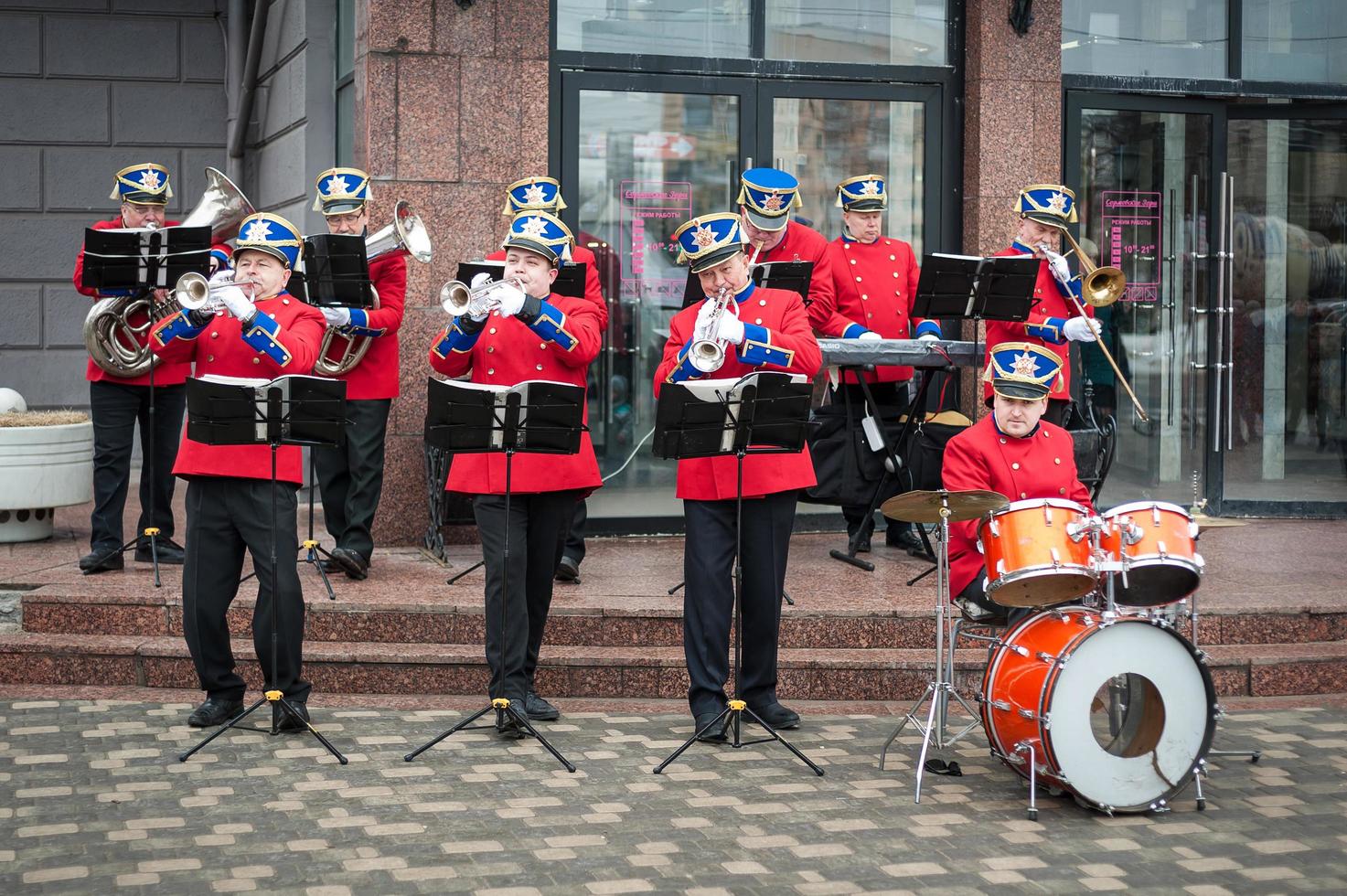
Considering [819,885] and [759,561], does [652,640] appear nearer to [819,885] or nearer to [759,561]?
[759,561]

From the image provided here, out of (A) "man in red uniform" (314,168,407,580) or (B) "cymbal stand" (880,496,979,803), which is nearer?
(B) "cymbal stand" (880,496,979,803)

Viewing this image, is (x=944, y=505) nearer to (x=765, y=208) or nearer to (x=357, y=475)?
(x=765, y=208)

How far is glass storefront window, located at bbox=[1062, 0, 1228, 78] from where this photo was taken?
35.7 ft

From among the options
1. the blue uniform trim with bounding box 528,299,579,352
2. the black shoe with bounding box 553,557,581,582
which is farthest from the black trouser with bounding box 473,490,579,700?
the black shoe with bounding box 553,557,581,582

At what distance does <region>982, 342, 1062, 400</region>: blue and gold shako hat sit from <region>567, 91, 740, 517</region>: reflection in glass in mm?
3880

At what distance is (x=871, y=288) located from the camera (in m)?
9.17

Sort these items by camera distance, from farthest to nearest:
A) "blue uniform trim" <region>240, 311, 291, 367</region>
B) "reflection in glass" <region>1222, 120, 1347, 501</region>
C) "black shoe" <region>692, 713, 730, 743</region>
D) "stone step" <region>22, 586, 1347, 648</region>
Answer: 1. "reflection in glass" <region>1222, 120, 1347, 501</region>
2. "stone step" <region>22, 586, 1347, 648</region>
3. "black shoe" <region>692, 713, 730, 743</region>
4. "blue uniform trim" <region>240, 311, 291, 367</region>

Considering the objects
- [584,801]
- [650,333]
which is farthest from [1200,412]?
[584,801]

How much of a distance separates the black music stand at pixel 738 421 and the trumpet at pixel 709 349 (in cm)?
12

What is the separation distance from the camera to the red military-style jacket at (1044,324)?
8.68 meters

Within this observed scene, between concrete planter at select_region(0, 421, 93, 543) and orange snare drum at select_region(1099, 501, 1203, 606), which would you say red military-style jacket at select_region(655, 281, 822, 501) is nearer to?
orange snare drum at select_region(1099, 501, 1203, 606)

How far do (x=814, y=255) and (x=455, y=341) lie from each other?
2.86 meters

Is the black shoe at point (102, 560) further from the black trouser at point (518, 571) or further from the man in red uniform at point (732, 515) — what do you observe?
the man in red uniform at point (732, 515)

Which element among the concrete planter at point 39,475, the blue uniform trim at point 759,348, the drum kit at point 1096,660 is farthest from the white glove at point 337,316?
the drum kit at point 1096,660
